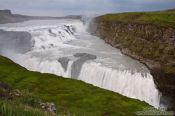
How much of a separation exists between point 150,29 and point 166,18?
937 centimetres

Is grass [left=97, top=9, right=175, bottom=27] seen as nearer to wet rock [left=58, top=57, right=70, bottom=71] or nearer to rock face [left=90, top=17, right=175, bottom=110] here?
rock face [left=90, top=17, right=175, bottom=110]

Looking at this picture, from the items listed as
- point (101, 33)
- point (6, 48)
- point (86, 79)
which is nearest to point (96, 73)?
point (86, 79)

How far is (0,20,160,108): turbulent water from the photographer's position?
75562mm

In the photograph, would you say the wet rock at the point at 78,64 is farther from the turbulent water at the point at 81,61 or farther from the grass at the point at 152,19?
the grass at the point at 152,19

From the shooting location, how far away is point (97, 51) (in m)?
101

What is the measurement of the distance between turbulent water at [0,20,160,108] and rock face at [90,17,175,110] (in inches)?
98.1

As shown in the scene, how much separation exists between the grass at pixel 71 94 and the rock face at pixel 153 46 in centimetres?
1912

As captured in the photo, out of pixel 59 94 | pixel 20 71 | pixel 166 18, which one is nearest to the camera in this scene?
pixel 59 94

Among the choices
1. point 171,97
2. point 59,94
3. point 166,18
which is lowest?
point 171,97

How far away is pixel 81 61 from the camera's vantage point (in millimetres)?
86000

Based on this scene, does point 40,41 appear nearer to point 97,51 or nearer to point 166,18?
point 97,51

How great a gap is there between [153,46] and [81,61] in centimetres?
1938

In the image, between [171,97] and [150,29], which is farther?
[150,29]

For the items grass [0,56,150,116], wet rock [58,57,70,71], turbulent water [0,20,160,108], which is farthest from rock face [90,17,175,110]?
grass [0,56,150,116]
